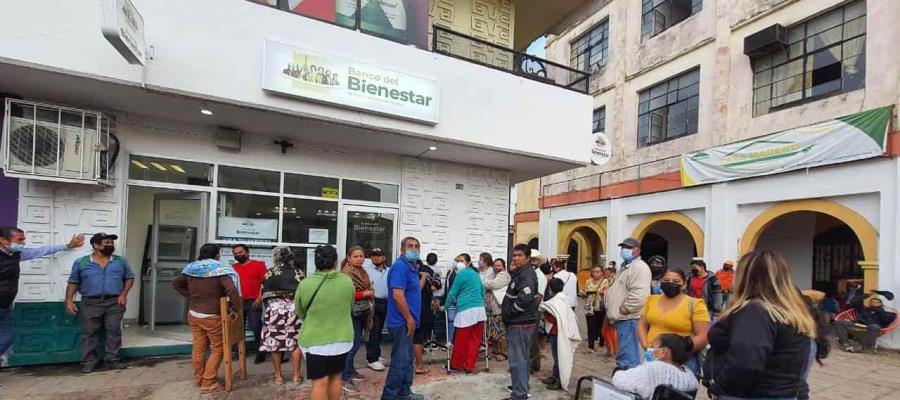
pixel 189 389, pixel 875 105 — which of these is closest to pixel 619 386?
pixel 189 389

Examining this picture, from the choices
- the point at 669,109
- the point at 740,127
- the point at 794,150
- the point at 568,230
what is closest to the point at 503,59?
the point at 794,150

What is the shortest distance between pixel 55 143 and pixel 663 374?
6.67 m

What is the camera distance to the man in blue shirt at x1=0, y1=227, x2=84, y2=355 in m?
4.96

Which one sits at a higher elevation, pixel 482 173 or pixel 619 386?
pixel 482 173

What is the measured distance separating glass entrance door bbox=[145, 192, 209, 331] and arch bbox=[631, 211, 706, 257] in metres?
12.5

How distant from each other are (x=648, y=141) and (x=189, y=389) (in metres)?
14.8

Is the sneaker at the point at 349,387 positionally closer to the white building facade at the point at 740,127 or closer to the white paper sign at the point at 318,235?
the white paper sign at the point at 318,235

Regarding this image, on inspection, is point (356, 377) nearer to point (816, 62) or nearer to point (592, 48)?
point (816, 62)

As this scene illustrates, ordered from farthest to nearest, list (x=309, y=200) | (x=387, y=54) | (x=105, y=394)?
1. (x=309, y=200)
2. (x=387, y=54)
3. (x=105, y=394)

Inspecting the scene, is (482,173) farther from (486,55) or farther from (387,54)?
(387,54)

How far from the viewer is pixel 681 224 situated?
13.9 meters

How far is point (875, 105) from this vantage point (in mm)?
9445

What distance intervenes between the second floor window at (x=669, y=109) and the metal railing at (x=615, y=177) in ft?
2.88

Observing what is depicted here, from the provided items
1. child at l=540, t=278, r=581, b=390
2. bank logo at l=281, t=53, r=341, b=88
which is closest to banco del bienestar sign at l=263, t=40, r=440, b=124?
bank logo at l=281, t=53, r=341, b=88
